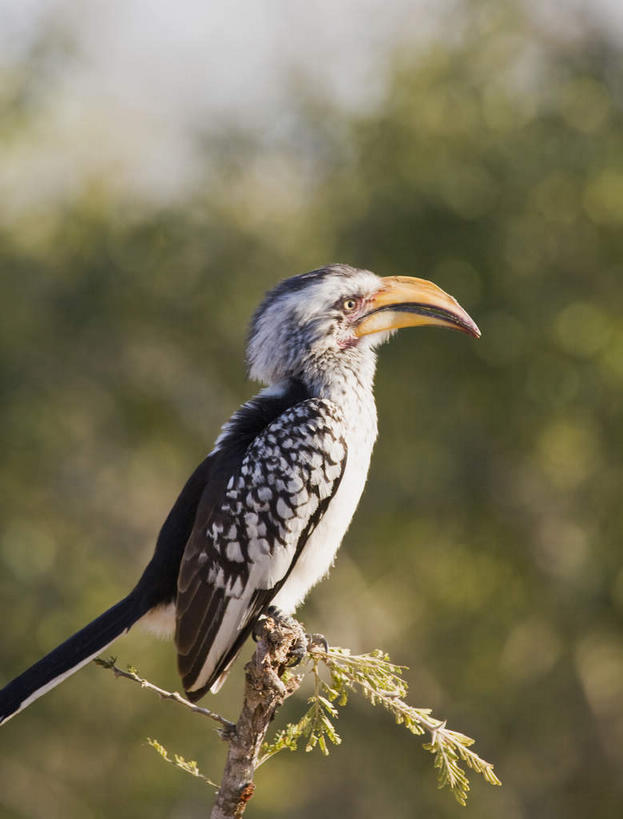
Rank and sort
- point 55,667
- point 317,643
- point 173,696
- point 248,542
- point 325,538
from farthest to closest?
point 325,538 → point 248,542 → point 55,667 → point 317,643 → point 173,696

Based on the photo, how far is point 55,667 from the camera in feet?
12.5

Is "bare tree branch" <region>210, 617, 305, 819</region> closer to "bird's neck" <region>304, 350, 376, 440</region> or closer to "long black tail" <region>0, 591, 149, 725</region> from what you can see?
"long black tail" <region>0, 591, 149, 725</region>

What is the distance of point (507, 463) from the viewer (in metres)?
12.4

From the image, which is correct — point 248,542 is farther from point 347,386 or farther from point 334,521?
point 347,386

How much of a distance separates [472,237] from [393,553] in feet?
11.9

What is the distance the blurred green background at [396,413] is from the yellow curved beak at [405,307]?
6751 millimetres

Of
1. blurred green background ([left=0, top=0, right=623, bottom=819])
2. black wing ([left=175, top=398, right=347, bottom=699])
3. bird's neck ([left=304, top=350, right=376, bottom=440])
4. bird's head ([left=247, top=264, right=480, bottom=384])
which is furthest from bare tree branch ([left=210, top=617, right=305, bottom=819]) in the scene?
blurred green background ([left=0, top=0, right=623, bottom=819])

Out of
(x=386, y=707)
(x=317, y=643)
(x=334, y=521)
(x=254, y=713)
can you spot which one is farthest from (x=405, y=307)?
(x=254, y=713)

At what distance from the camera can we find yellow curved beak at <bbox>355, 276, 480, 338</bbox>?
4.39m

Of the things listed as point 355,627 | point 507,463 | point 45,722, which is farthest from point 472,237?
point 45,722

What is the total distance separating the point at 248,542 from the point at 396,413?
857 centimetres

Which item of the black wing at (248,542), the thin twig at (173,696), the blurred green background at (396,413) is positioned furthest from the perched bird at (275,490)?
the blurred green background at (396,413)

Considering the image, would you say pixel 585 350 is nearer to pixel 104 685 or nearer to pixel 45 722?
pixel 104 685

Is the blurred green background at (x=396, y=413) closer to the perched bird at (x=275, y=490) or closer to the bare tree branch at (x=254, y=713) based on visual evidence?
the perched bird at (x=275, y=490)
